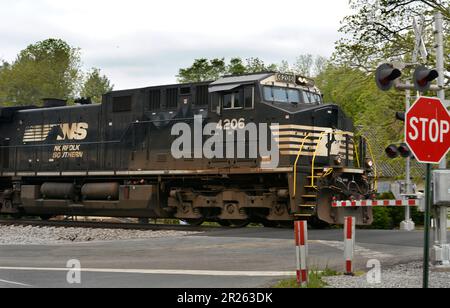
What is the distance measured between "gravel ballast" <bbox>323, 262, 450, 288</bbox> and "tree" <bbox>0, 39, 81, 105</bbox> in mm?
62123

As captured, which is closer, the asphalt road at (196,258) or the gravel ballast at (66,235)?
the asphalt road at (196,258)

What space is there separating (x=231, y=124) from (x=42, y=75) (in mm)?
55515

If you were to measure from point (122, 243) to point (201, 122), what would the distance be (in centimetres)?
541

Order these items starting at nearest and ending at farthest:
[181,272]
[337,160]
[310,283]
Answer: [310,283]
[181,272]
[337,160]

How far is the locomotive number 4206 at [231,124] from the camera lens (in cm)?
1875

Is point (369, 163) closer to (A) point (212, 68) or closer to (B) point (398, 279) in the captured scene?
(B) point (398, 279)

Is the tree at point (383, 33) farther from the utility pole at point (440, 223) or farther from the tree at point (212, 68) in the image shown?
the tree at point (212, 68)

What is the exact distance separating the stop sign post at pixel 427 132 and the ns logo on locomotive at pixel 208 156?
9088mm

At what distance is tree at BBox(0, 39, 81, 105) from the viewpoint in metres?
69.2

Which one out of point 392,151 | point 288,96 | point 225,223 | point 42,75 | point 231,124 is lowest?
point 225,223

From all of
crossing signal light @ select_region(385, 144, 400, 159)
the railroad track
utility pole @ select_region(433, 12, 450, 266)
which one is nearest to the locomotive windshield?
the railroad track

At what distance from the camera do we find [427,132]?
27.6ft

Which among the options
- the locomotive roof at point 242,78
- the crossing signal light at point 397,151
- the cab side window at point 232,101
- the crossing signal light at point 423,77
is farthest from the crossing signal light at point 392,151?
the cab side window at point 232,101

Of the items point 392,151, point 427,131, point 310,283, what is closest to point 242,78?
point 392,151
